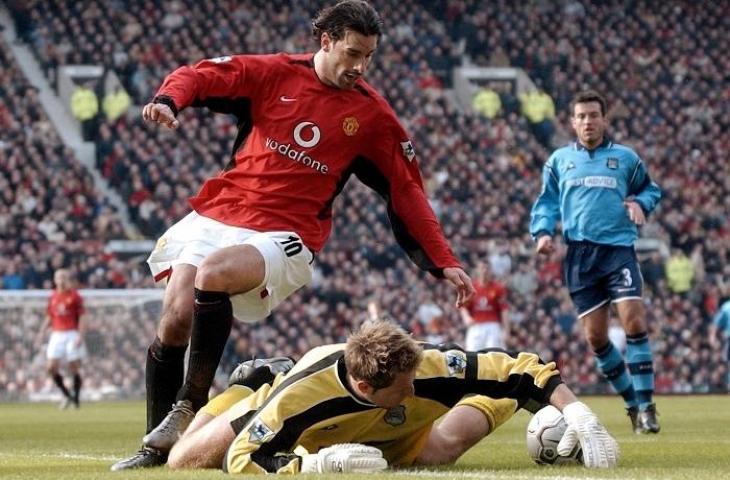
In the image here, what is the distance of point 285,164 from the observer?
25.3 feet

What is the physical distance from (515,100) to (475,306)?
10882mm

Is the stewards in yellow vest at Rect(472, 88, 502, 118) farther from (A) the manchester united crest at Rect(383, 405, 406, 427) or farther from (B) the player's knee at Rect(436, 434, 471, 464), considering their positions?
(A) the manchester united crest at Rect(383, 405, 406, 427)

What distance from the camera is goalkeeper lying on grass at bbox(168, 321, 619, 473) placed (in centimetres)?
623

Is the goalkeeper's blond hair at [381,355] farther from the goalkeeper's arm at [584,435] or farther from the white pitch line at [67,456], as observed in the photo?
the white pitch line at [67,456]

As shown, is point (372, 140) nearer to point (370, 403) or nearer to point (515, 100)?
point (370, 403)

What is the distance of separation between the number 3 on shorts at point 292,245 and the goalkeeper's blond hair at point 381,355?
1.33m

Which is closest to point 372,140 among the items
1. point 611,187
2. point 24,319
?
point 611,187

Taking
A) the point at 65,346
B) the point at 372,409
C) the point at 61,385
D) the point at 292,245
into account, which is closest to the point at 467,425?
the point at 372,409

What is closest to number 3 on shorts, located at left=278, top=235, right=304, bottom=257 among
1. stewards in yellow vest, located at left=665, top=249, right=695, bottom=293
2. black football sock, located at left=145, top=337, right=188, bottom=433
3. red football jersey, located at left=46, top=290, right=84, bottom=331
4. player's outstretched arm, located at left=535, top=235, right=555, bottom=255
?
black football sock, located at left=145, top=337, right=188, bottom=433

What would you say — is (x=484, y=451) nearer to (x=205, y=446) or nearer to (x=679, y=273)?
(x=205, y=446)

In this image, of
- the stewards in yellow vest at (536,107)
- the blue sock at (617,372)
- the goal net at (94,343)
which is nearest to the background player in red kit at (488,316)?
the goal net at (94,343)

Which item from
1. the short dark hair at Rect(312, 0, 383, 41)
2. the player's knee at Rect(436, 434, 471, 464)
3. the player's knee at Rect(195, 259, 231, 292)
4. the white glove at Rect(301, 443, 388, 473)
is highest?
the short dark hair at Rect(312, 0, 383, 41)

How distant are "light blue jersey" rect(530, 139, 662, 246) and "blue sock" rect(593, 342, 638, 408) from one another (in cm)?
88

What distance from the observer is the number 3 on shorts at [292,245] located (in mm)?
7519
